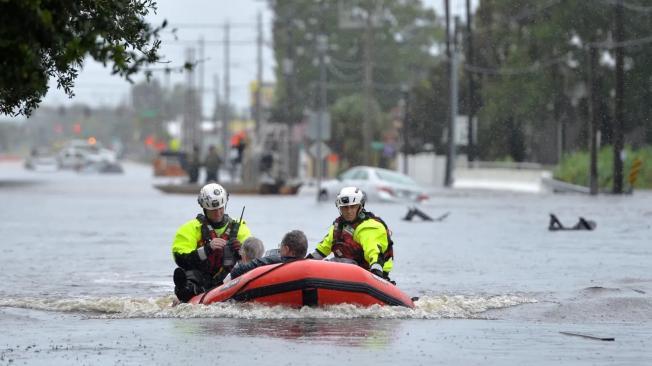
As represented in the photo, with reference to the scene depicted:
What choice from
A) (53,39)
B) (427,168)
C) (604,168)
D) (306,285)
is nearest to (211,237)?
(306,285)

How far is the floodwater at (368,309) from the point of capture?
1204 centimetres

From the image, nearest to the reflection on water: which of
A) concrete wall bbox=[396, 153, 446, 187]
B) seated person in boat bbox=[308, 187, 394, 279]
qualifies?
seated person in boat bbox=[308, 187, 394, 279]

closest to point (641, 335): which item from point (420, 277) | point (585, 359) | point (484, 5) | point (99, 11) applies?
point (585, 359)

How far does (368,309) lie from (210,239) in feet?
5.55

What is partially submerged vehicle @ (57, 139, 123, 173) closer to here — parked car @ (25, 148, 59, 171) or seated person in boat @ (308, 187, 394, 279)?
parked car @ (25, 148, 59, 171)

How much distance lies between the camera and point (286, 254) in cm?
1478

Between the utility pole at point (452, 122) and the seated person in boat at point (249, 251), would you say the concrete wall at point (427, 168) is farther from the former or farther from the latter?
the seated person in boat at point (249, 251)

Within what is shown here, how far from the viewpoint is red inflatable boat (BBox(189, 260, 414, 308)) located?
47.7 ft

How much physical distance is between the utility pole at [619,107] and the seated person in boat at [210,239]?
44.1 m

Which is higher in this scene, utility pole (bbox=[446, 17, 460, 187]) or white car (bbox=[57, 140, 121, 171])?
utility pole (bbox=[446, 17, 460, 187])

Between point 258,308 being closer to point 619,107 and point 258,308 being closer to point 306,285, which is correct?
point 306,285

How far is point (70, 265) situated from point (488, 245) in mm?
8248

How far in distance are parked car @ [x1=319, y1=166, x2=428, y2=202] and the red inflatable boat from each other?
34.1 meters

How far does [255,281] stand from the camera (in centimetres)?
1466
